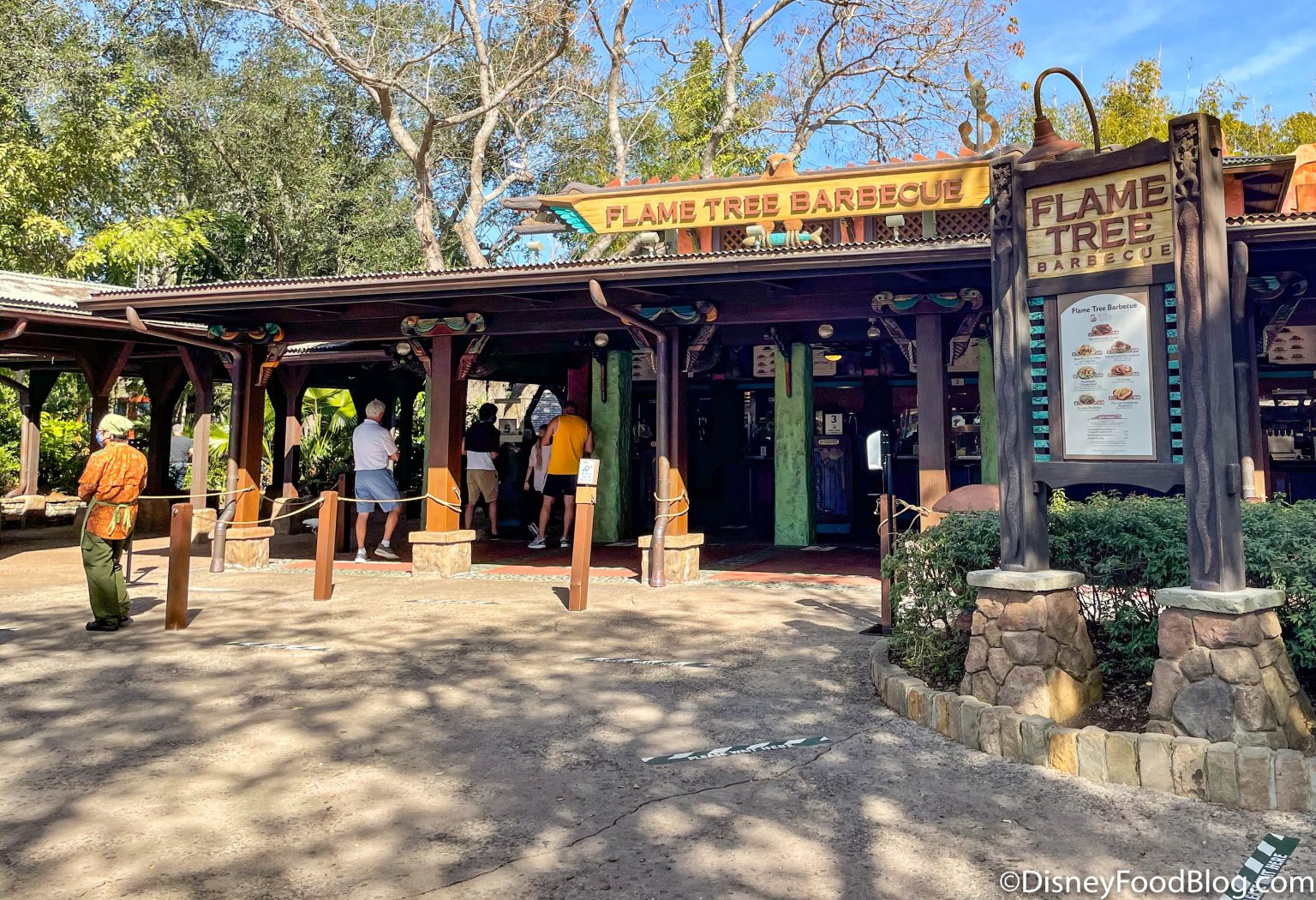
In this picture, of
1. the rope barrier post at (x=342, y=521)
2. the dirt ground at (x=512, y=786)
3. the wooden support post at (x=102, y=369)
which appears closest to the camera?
the dirt ground at (x=512, y=786)

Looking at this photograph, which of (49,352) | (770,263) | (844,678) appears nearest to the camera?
(844,678)

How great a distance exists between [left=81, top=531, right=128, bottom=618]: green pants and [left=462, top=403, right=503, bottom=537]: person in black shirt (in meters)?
5.73

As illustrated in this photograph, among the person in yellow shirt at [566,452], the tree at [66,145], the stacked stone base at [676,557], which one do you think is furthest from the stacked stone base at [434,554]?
the tree at [66,145]

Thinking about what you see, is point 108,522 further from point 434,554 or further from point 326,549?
point 434,554

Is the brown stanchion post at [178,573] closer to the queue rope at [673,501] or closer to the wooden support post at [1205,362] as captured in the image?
the queue rope at [673,501]

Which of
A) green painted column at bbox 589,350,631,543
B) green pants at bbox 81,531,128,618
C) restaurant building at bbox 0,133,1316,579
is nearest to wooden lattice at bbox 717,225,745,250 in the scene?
restaurant building at bbox 0,133,1316,579

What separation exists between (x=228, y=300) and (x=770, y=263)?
5587 mm

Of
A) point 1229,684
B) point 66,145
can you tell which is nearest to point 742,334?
point 1229,684

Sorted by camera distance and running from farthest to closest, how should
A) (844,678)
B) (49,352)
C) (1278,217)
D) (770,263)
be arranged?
(49,352)
(770,263)
(1278,217)
(844,678)

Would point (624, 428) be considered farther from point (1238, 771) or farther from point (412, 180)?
point (412, 180)

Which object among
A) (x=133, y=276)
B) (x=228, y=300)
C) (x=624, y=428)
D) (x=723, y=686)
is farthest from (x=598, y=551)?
(x=133, y=276)

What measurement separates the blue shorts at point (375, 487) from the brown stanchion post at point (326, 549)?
216 centimetres

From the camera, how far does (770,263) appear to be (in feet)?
24.4

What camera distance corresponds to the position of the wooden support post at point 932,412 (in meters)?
7.91
